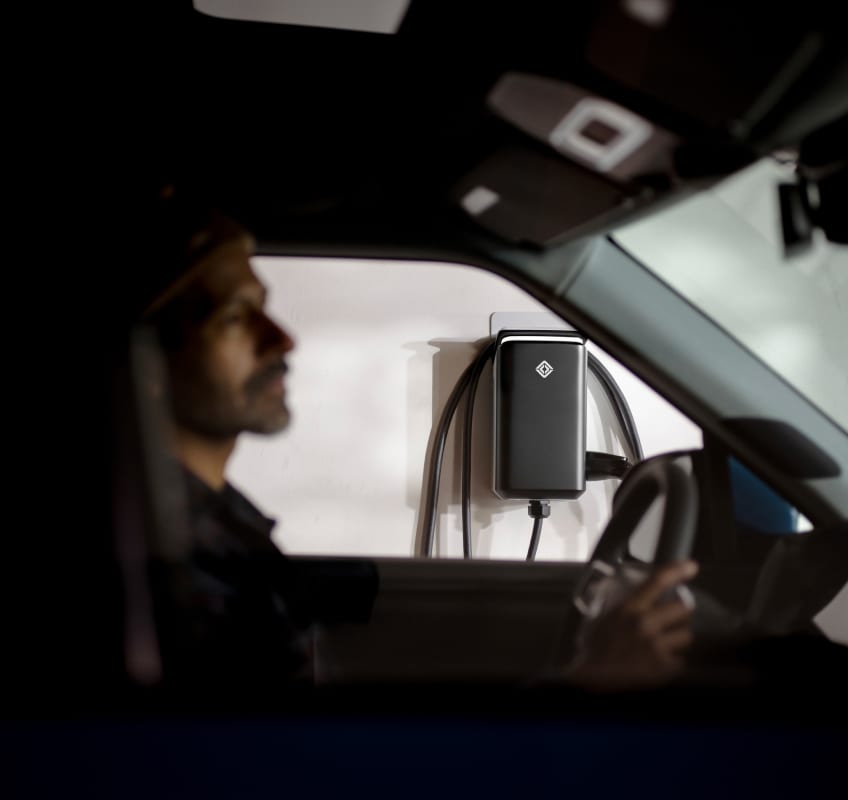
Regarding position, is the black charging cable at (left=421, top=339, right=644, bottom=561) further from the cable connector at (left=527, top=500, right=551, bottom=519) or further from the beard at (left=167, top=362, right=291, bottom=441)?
the beard at (left=167, top=362, right=291, bottom=441)

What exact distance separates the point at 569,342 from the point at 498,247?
0.51 meters

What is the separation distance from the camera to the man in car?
41 cm

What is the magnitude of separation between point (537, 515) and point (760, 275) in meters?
0.32

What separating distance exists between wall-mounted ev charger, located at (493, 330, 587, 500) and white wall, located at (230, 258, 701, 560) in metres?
0.03

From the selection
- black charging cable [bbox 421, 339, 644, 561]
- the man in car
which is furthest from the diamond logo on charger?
the man in car

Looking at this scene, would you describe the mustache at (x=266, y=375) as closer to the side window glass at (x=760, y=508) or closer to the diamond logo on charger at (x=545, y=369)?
the side window glass at (x=760, y=508)

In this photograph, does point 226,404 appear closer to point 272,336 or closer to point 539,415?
point 272,336

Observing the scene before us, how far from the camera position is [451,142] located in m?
0.44

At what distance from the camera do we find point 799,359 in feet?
1.70

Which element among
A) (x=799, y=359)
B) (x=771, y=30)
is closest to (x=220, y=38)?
(x=771, y=30)

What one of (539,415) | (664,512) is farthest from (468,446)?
(664,512)

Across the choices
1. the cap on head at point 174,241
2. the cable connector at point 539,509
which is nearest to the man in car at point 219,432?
the cap on head at point 174,241

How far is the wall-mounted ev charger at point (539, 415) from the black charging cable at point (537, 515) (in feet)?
0.17

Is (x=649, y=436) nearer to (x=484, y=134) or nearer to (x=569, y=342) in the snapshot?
(x=484, y=134)
